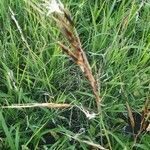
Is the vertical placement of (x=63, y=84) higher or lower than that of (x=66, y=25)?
lower

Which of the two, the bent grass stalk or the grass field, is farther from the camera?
the grass field

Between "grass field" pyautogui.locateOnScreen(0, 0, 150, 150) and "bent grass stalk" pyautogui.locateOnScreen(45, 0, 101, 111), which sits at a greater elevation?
"bent grass stalk" pyautogui.locateOnScreen(45, 0, 101, 111)

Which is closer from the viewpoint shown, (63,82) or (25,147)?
(25,147)

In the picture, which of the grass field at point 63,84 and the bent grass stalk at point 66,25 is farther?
the grass field at point 63,84

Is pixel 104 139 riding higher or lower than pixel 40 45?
lower

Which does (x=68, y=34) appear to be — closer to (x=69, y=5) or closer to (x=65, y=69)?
(x=65, y=69)

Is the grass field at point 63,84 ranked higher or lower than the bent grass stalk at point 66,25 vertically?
lower

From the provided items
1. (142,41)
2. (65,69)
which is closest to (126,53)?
(142,41)

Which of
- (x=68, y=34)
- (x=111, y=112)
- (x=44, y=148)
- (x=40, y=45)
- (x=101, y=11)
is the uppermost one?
(x=68, y=34)
